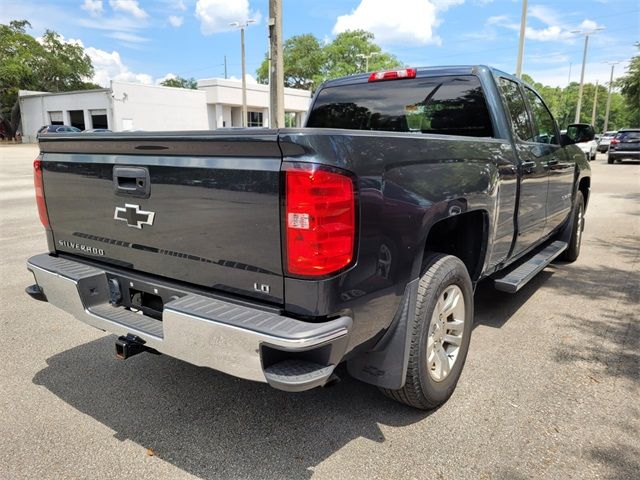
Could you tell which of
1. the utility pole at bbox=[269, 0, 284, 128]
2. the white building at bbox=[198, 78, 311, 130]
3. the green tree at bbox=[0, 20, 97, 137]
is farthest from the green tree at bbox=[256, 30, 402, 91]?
the utility pole at bbox=[269, 0, 284, 128]

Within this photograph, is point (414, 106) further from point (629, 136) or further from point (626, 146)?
point (629, 136)

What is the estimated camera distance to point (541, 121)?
16.4 ft

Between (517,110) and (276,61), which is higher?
(276,61)

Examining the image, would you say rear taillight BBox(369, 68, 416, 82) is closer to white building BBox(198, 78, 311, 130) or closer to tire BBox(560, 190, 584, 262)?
tire BBox(560, 190, 584, 262)

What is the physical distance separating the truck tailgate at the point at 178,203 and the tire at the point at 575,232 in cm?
507

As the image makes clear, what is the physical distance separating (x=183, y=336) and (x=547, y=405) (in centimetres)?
224

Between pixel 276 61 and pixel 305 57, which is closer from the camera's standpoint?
pixel 276 61

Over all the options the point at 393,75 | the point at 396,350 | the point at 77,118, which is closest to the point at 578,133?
the point at 393,75

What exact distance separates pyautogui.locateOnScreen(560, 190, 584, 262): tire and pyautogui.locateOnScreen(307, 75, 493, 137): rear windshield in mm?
2759

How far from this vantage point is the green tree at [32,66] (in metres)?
51.4

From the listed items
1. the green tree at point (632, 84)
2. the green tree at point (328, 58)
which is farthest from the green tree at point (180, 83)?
the green tree at point (632, 84)

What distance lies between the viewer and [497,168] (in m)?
3.44

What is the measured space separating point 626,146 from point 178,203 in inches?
1136

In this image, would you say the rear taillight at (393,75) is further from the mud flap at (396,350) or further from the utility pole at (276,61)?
the utility pole at (276,61)
